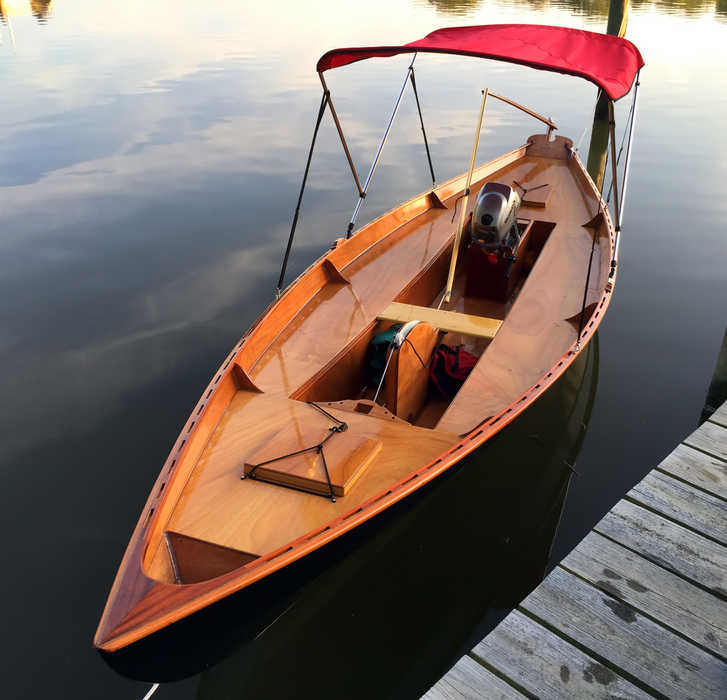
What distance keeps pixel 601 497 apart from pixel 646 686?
226 cm

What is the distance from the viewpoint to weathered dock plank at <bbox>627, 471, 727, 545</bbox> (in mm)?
3297

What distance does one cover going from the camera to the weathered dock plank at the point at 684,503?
3.30 meters

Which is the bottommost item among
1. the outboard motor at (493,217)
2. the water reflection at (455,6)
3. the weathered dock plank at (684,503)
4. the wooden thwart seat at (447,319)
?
the weathered dock plank at (684,503)

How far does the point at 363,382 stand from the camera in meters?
4.99

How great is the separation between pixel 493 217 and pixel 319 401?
8.16ft

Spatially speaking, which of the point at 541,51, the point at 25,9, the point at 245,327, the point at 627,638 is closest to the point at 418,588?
the point at 627,638

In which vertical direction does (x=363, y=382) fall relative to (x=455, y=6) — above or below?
below

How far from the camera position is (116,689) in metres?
3.40

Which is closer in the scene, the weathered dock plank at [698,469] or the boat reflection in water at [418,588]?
the boat reflection in water at [418,588]

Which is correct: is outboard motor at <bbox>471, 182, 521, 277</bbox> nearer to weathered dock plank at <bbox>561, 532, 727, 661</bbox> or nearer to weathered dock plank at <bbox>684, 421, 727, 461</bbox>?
weathered dock plank at <bbox>684, 421, 727, 461</bbox>

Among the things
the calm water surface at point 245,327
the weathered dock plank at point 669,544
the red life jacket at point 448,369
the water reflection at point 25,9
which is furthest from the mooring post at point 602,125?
the water reflection at point 25,9

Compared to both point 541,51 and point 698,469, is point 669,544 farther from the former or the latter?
point 541,51

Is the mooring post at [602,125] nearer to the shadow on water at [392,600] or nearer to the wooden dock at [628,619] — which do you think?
the shadow on water at [392,600]

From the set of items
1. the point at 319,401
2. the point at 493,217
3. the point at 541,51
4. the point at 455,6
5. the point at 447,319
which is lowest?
the point at 319,401
